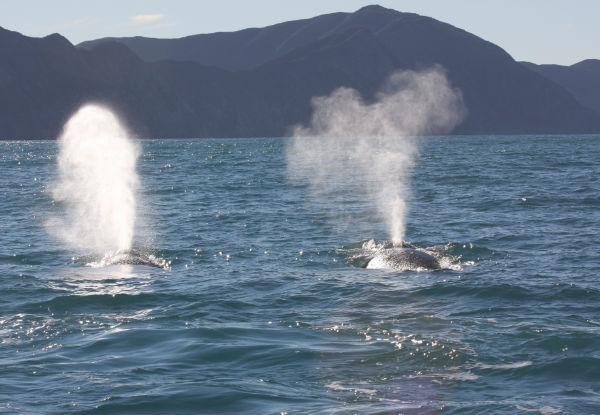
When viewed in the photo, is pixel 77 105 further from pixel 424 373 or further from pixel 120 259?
pixel 424 373

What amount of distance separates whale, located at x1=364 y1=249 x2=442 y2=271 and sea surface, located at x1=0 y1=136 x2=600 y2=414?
0.54 meters

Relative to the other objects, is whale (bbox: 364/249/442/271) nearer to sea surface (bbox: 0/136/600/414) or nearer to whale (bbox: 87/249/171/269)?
sea surface (bbox: 0/136/600/414)

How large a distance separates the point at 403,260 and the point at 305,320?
22.9 feet

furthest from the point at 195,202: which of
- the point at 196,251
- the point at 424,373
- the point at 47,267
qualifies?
the point at 424,373

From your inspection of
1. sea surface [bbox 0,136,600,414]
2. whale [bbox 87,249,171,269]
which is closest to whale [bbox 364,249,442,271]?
sea surface [bbox 0,136,600,414]

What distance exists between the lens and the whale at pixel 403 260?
71.6ft

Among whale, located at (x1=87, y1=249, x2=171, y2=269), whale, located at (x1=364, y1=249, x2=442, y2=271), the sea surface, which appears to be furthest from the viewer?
whale, located at (x1=87, y1=249, x2=171, y2=269)

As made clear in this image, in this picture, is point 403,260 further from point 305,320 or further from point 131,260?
point 131,260

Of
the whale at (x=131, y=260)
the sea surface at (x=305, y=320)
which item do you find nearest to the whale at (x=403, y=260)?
the sea surface at (x=305, y=320)

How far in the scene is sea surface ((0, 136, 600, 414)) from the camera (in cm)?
1137

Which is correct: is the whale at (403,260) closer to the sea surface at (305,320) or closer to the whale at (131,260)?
the sea surface at (305,320)

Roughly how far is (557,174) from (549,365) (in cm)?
4740

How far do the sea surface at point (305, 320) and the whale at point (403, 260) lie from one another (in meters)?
0.54

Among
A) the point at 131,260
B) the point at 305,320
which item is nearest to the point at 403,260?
the point at 305,320
